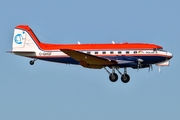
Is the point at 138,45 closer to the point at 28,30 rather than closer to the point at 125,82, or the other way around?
the point at 125,82

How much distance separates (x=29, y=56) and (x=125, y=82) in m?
9.46

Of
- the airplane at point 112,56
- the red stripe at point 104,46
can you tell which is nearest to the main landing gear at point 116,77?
the airplane at point 112,56

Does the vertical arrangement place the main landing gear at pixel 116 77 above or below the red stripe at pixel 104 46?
below

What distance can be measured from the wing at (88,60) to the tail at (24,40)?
5916 millimetres

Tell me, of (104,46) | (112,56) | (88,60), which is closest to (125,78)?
(112,56)

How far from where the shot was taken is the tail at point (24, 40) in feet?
179

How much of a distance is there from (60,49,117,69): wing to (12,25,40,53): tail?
19.4 feet

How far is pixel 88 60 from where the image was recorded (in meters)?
49.6

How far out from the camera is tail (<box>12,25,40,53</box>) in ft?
179

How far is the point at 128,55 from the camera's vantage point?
5081 centimetres

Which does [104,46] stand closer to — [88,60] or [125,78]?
[88,60]

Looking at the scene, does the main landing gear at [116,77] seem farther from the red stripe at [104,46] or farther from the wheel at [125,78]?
the red stripe at [104,46]

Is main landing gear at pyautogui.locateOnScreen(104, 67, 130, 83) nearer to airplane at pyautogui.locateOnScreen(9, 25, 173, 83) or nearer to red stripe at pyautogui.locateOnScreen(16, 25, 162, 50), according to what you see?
airplane at pyautogui.locateOnScreen(9, 25, 173, 83)

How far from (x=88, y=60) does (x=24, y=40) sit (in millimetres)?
8468
